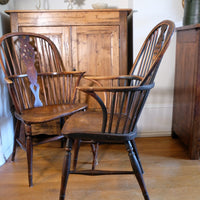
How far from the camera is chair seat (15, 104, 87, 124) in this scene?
1604mm

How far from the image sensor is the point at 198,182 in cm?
166

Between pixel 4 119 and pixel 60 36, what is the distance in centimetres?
93

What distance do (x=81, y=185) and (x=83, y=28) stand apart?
1.38 meters

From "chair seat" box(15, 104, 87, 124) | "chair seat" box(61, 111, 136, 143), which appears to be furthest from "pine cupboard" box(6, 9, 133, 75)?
"chair seat" box(61, 111, 136, 143)

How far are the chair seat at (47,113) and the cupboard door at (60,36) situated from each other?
1.79 ft

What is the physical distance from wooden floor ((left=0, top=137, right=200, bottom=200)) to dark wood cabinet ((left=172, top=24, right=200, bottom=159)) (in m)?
0.18

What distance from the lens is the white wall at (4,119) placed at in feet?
6.61

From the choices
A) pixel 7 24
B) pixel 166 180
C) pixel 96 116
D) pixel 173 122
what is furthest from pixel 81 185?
pixel 7 24

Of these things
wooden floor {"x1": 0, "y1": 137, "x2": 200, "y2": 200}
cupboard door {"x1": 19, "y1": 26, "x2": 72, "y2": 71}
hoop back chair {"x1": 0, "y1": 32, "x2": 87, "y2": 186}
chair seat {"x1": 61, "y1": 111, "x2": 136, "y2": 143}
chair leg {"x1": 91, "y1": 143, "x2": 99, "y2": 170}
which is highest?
cupboard door {"x1": 19, "y1": 26, "x2": 72, "y2": 71}

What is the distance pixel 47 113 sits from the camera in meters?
1.72

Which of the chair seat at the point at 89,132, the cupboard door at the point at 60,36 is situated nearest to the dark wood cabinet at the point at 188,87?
the chair seat at the point at 89,132

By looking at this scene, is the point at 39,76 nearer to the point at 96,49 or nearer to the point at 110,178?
the point at 96,49

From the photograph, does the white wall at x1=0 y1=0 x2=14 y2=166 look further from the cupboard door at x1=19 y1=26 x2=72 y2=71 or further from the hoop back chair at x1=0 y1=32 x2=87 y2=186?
the cupboard door at x1=19 y1=26 x2=72 y2=71

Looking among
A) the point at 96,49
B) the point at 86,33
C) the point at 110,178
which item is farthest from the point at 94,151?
the point at 86,33
